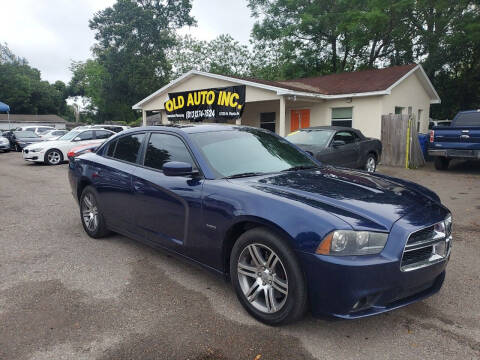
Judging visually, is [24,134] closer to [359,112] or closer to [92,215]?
[359,112]

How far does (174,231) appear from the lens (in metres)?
3.67

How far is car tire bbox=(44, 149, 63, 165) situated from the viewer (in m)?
15.1

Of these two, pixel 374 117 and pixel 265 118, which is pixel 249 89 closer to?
pixel 265 118

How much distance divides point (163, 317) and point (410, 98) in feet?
59.0

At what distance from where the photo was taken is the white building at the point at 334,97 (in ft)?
50.5

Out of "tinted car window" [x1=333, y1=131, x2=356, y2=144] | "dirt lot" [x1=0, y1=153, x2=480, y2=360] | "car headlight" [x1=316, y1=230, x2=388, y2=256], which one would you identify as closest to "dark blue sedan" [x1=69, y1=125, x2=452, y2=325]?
"car headlight" [x1=316, y1=230, x2=388, y2=256]

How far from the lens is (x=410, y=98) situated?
703 inches

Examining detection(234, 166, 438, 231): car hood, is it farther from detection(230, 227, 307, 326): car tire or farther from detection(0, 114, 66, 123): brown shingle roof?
detection(0, 114, 66, 123): brown shingle roof

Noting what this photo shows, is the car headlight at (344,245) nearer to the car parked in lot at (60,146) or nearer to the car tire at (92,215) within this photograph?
the car tire at (92,215)

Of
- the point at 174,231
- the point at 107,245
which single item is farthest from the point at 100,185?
the point at 174,231

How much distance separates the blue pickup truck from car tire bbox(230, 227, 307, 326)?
1071cm

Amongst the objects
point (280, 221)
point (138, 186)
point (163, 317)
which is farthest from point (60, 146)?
point (280, 221)

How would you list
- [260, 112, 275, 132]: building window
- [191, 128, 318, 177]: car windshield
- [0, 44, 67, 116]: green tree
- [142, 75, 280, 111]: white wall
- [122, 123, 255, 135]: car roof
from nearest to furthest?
[191, 128, 318, 177]: car windshield
[122, 123, 255, 135]: car roof
[142, 75, 280, 111]: white wall
[260, 112, 275, 132]: building window
[0, 44, 67, 116]: green tree

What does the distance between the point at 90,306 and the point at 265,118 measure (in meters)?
17.1
